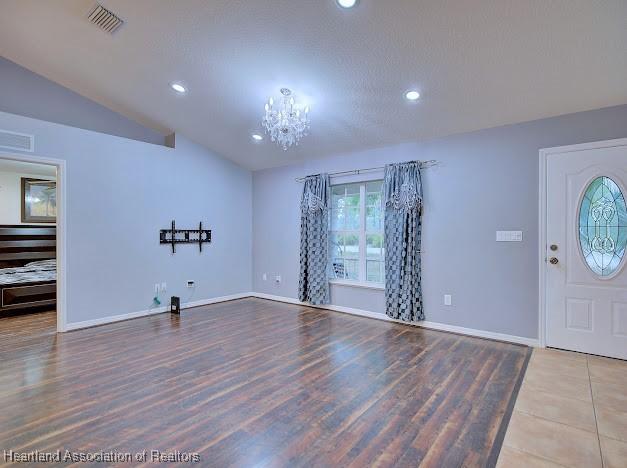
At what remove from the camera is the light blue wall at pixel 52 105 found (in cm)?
396

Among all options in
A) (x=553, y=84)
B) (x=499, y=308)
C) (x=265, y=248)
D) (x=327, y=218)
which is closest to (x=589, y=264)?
(x=499, y=308)

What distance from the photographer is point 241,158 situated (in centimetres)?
575

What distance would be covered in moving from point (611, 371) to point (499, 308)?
104 cm

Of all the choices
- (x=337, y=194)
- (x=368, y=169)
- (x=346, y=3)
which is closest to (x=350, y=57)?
(x=346, y=3)

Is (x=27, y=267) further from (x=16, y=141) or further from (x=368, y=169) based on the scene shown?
(x=368, y=169)

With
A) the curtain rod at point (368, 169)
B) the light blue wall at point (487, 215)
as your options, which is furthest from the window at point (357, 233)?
the light blue wall at point (487, 215)

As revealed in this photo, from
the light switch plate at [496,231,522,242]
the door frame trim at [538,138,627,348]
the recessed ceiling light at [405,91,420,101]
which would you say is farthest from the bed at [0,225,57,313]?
the door frame trim at [538,138,627,348]

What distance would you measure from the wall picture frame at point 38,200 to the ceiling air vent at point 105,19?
4451 mm

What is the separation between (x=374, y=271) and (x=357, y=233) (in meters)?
0.63

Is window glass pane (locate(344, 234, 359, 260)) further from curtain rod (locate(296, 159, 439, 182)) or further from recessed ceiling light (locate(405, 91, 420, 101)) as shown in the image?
recessed ceiling light (locate(405, 91, 420, 101))

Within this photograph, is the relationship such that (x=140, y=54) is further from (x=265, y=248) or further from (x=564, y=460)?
(x=564, y=460)

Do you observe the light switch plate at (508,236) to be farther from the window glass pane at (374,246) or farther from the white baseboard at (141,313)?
the white baseboard at (141,313)

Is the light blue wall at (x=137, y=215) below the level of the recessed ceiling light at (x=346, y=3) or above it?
below

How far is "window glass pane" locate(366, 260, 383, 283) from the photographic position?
4.72 meters
